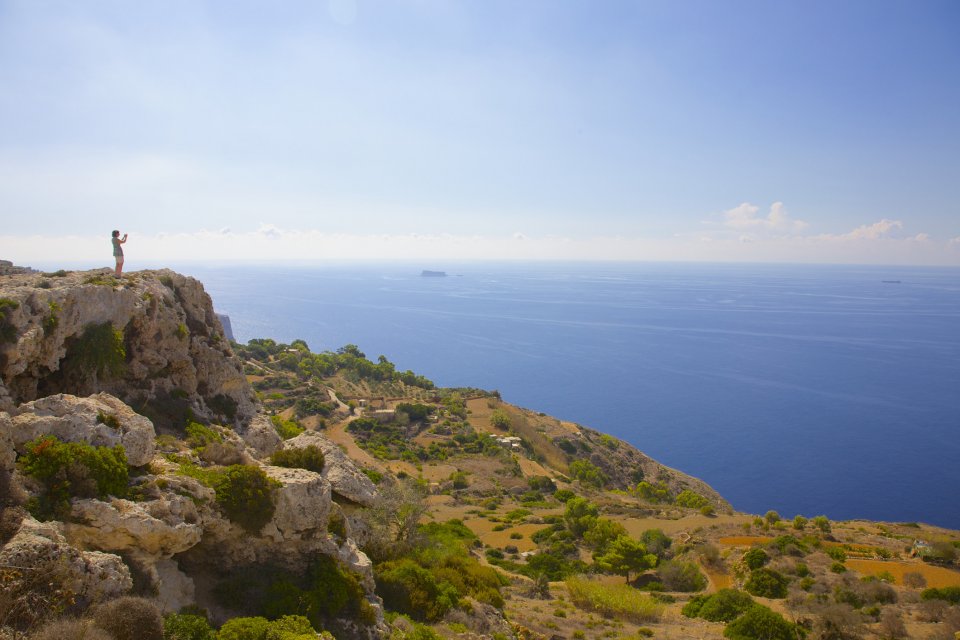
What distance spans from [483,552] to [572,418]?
198ft

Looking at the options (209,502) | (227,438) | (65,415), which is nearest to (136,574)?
(209,502)

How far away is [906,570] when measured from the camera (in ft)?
76.9

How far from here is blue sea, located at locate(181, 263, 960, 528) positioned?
60719mm

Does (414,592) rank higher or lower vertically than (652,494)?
higher

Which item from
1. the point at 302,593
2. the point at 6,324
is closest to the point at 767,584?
the point at 302,593

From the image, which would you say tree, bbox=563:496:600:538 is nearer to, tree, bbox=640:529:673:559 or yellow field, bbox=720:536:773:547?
tree, bbox=640:529:673:559

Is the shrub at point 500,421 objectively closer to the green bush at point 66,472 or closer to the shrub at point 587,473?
the shrub at point 587,473

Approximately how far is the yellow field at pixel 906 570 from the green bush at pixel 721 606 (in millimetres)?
7528

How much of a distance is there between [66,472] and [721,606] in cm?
2160

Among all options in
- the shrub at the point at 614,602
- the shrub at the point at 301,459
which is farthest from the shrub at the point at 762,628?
the shrub at the point at 301,459

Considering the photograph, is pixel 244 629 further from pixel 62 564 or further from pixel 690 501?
pixel 690 501

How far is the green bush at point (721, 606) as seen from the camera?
19.5 metres

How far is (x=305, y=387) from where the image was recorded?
181ft

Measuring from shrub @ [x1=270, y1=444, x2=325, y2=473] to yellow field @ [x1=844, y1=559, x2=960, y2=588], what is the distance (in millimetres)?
24652
